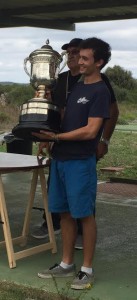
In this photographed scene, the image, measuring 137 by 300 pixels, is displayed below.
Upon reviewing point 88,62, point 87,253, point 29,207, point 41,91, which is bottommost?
point 87,253

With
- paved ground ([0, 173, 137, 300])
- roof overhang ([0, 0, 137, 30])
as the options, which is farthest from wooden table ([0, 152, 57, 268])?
roof overhang ([0, 0, 137, 30])

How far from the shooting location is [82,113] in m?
4.30

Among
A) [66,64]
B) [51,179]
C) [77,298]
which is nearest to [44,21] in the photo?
[66,64]

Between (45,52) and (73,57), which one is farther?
(73,57)

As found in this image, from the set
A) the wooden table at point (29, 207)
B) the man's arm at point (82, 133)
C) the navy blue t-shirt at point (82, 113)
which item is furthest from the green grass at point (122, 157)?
the man's arm at point (82, 133)

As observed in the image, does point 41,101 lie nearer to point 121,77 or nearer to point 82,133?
point 82,133

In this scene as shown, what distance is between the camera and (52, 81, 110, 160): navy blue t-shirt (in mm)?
4215

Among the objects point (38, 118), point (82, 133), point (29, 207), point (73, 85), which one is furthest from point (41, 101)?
point (29, 207)

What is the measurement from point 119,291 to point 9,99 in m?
24.8

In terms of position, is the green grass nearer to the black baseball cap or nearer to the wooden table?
the wooden table

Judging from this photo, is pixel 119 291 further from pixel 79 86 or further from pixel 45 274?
pixel 79 86

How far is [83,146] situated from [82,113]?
26 cm

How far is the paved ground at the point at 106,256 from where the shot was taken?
4.43m

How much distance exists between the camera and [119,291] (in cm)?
439
